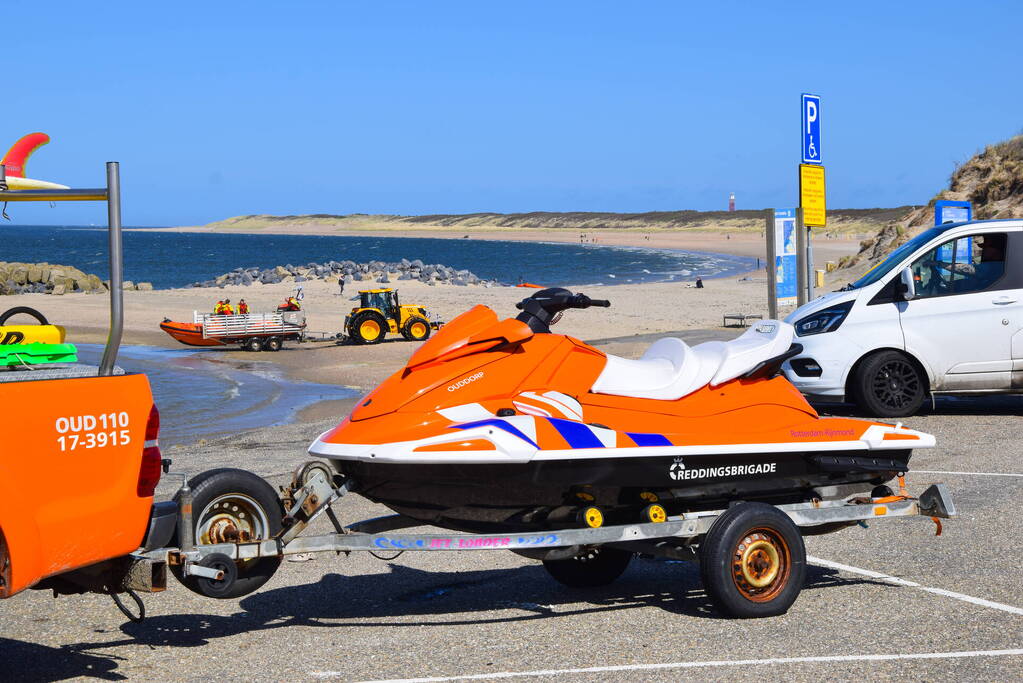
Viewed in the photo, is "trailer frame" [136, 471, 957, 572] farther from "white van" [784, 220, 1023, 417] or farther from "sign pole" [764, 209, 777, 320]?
"sign pole" [764, 209, 777, 320]

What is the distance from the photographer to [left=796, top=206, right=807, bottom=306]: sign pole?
17703mm

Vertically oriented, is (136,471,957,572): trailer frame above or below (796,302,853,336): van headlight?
below

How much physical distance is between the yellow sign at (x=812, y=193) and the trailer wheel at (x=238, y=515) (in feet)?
43.7

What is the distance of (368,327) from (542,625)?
82.4ft

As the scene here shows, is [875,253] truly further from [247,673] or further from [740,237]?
[740,237]

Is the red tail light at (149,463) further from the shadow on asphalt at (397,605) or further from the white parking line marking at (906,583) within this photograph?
the white parking line marking at (906,583)

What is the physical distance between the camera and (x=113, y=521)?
502 centimetres

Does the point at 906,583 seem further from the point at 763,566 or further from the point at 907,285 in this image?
the point at 907,285

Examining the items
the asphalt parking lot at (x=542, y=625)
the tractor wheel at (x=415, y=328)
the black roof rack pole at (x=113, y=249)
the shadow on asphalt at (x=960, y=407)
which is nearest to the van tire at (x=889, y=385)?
the shadow on asphalt at (x=960, y=407)

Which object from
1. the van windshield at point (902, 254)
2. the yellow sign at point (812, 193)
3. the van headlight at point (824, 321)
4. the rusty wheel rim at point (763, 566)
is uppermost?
the yellow sign at point (812, 193)

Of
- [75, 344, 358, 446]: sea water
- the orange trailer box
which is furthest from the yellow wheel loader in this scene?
the orange trailer box

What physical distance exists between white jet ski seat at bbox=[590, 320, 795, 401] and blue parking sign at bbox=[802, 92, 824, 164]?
37.8 ft

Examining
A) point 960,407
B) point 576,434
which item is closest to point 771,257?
point 960,407

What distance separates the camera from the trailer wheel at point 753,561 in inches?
243
